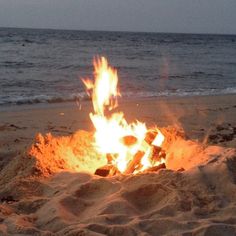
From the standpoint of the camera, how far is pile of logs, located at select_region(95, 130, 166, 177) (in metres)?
5.07

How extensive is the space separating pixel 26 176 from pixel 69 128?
4.33 m

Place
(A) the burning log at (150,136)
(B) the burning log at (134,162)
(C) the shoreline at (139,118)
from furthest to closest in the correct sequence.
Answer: (C) the shoreline at (139,118), (A) the burning log at (150,136), (B) the burning log at (134,162)

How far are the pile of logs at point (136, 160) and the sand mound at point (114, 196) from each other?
19 centimetres

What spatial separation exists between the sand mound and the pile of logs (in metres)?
0.19

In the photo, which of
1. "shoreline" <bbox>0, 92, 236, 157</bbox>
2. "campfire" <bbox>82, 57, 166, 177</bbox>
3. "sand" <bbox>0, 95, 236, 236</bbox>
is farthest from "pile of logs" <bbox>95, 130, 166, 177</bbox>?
"shoreline" <bbox>0, 92, 236, 157</bbox>

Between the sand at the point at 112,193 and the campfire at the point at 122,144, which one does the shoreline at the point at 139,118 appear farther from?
the campfire at the point at 122,144

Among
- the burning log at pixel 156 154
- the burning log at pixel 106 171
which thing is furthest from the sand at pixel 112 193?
the burning log at pixel 156 154

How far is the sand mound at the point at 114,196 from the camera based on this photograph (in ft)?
12.4

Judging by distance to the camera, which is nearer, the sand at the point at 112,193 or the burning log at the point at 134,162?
the sand at the point at 112,193

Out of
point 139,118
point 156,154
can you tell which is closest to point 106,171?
point 156,154

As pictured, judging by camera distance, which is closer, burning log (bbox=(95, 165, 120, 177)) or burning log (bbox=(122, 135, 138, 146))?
burning log (bbox=(95, 165, 120, 177))

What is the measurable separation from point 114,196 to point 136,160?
940mm

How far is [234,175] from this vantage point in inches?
181

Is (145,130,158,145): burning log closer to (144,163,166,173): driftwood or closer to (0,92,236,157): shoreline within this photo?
(144,163,166,173): driftwood
